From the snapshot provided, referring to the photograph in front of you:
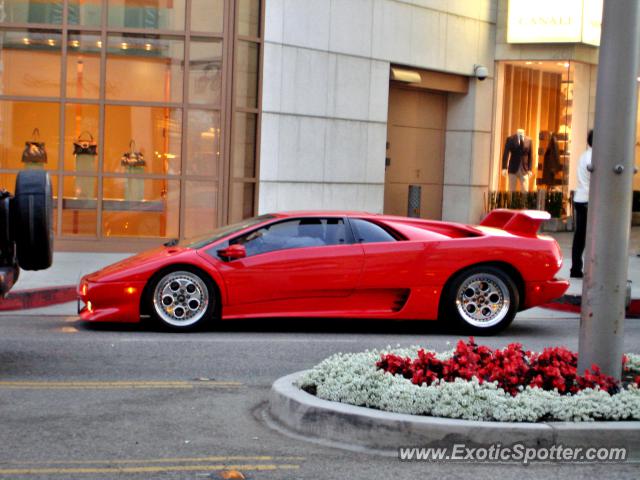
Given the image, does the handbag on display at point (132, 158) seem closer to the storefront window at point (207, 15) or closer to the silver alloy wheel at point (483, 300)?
the storefront window at point (207, 15)

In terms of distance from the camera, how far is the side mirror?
35.9 ft

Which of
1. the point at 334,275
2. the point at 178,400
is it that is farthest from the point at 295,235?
the point at 178,400

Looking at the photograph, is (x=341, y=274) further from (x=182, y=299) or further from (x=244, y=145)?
(x=244, y=145)

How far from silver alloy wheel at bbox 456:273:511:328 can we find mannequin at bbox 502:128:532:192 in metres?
13.9

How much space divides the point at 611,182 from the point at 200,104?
12.3 metres

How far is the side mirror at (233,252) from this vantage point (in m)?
10.9

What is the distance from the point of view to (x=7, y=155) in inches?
709

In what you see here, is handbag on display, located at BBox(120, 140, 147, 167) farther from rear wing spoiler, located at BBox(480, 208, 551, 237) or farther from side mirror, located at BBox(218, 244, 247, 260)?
rear wing spoiler, located at BBox(480, 208, 551, 237)

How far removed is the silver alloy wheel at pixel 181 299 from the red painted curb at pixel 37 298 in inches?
98.1

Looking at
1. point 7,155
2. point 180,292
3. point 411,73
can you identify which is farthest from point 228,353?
point 411,73

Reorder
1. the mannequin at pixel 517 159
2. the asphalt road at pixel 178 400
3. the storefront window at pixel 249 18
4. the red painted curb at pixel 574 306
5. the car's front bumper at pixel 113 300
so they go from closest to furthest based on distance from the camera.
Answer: the asphalt road at pixel 178 400 → the car's front bumper at pixel 113 300 → the red painted curb at pixel 574 306 → the storefront window at pixel 249 18 → the mannequin at pixel 517 159

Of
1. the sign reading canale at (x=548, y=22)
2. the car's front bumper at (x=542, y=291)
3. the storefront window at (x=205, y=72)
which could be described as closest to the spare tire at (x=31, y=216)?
the car's front bumper at (x=542, y=291)

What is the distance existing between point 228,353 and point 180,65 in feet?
31.4

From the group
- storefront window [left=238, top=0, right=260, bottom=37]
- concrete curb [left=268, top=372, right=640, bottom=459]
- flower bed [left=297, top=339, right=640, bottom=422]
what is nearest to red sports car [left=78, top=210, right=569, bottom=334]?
flower bed [left=297, top=339, right=640, bottom=422]
